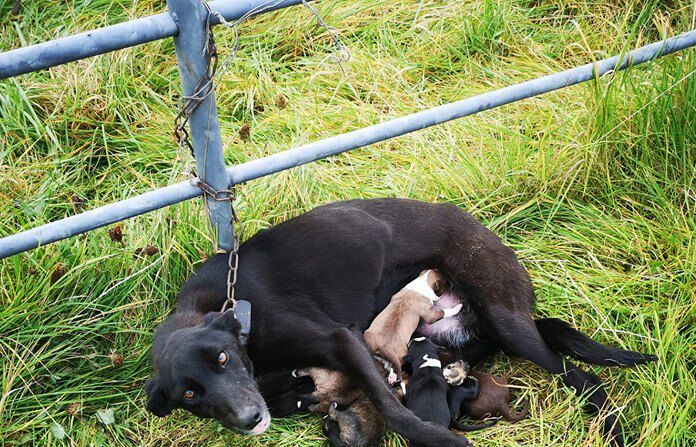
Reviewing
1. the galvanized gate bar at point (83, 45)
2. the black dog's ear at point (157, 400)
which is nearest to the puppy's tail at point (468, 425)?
the black dog's ear at point (157, 400)

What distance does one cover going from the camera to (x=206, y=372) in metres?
2.95

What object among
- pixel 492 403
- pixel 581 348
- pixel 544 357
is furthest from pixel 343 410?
pixel 581 348

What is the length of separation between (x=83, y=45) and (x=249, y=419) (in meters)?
1.47

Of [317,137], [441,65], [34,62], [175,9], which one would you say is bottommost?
[317,137]

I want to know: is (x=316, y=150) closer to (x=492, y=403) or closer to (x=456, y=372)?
(x=456, y=372)

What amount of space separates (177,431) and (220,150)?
1210 mm

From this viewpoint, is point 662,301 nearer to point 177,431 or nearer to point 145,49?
point 177,431

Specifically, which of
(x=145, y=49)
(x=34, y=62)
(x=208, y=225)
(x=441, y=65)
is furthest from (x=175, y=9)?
(x=441, y=65)

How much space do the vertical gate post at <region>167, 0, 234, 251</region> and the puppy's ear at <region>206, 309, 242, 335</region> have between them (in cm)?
50

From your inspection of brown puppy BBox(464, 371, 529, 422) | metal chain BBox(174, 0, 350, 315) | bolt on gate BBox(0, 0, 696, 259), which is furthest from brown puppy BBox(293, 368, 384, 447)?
bolt on gate BBox(0, 0, 696, 259)

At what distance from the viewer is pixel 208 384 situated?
2.94m

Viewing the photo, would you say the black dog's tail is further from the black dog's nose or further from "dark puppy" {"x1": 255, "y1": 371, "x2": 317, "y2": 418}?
the black dog's nose

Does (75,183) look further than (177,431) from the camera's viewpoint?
Yes

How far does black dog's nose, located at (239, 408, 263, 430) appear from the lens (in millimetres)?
2889
